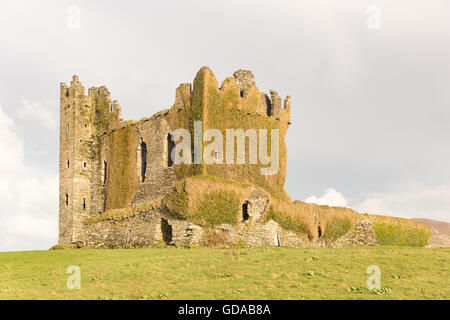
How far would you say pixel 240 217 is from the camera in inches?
1329

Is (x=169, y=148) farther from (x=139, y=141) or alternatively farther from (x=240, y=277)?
(x=240, y=277)

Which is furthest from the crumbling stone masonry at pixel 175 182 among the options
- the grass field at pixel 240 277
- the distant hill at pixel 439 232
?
the distant hill at pixel 439 232

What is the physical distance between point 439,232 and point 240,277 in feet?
229

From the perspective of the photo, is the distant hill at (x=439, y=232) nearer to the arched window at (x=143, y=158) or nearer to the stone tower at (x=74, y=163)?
the arched window at (x=143, y=158)

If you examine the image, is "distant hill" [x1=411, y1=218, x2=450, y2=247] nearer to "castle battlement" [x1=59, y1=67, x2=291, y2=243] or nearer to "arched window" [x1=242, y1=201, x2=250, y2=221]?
"castle battlement" [x1=59, y1=67, x2=291, y2=243]

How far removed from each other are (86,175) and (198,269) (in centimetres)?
2943

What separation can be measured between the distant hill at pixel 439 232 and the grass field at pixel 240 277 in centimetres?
5272

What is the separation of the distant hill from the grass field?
52.7 m

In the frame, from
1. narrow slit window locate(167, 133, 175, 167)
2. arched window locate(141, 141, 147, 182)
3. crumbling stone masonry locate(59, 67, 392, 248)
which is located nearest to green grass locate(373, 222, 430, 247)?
crumbling stone masonry locate(59, 67, 392, 248)

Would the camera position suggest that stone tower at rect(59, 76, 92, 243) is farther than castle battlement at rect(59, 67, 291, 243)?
Yes

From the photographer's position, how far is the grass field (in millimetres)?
17141

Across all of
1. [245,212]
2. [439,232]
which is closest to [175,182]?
[245,212]
